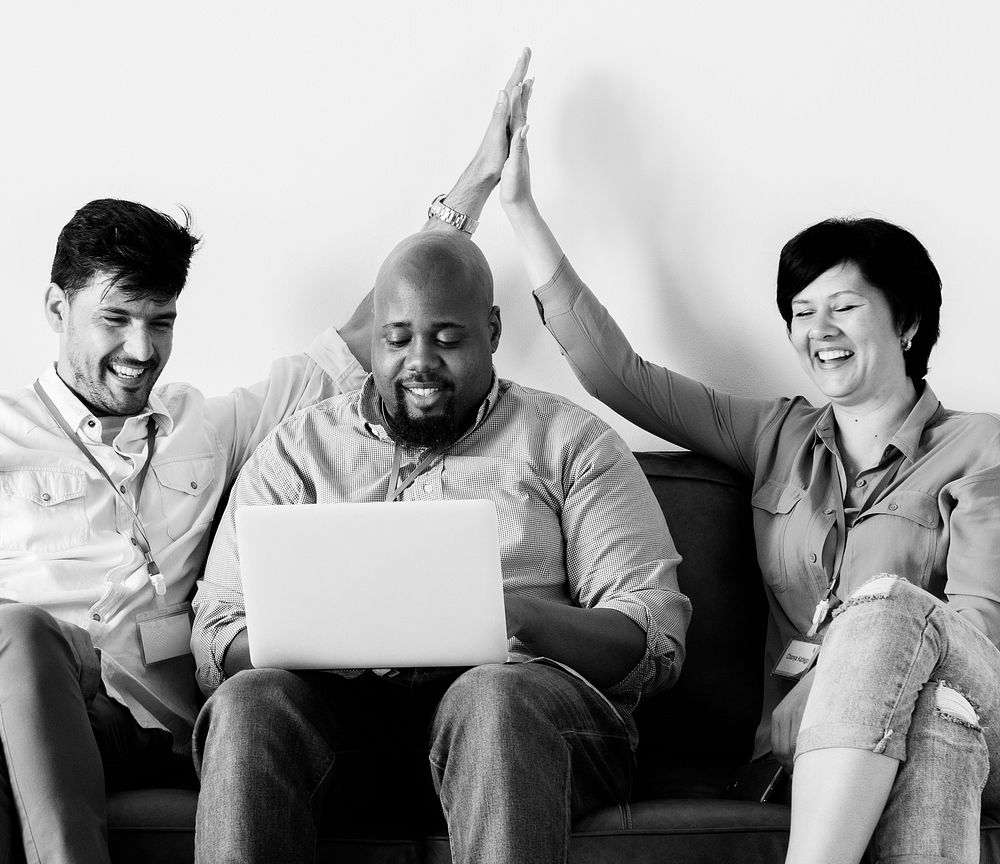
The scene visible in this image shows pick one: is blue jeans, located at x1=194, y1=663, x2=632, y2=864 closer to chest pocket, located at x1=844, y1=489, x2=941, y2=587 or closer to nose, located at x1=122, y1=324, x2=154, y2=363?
chest pocket, located at x1=844, y1=489, x2=941, y2=587

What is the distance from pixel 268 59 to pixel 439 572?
5.05ft

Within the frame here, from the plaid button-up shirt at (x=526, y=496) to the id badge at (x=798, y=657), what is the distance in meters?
0.22

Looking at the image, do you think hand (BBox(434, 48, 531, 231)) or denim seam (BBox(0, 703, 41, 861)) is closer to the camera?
denim seam (BBox(0, 703, 41, 861))

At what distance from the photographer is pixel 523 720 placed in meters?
1.59

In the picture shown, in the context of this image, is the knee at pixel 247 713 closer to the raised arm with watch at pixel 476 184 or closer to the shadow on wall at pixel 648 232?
the raised arm with watch at pixel 476 184

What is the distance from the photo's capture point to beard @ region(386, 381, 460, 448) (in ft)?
6.89

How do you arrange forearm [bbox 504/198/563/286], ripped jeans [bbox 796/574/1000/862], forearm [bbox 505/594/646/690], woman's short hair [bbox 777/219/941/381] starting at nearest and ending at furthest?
ripped jeans [bbox 796/574/1000/862] → forearm [bbox 505/594/646/690] → woman's short hair [bbox 777/219/941/381] → forearm [bbox 504/198/563/286]

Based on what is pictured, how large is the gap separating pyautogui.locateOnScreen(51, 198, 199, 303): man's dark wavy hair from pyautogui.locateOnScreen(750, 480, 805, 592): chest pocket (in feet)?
3.80

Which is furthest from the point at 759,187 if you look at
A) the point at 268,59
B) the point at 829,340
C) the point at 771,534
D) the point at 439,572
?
the point at 439,572

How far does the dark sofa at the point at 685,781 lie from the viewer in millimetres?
1680

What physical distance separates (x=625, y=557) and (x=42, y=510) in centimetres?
102

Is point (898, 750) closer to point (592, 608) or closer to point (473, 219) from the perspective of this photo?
point (592, 608)

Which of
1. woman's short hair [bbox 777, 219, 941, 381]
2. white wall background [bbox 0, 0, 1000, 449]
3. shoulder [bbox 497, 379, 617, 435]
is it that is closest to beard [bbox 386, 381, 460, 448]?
Result: shoulder [bbox 497, 379, 617, 435]

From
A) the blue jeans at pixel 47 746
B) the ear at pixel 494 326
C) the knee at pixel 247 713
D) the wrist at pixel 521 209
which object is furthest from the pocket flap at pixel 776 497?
the blue jeans at pixel 47 746
